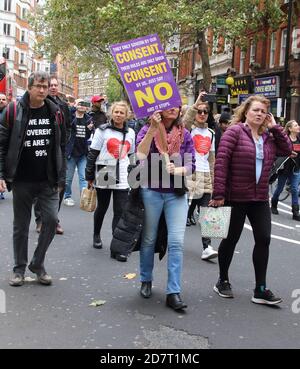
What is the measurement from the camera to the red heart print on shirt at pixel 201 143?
727 cm

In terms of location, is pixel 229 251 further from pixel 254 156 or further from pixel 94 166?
pixel 94 166

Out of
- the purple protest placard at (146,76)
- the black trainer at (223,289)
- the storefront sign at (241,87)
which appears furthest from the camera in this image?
the storefront sign at (241,87)

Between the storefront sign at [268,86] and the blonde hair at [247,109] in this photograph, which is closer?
the blonde hair at [247,109]

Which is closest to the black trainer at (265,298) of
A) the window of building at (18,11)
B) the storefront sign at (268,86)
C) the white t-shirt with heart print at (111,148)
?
the white t-shirt with heart print at (111,148)

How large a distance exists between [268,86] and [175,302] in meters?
25.2

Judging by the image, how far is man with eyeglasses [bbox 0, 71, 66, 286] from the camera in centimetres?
520

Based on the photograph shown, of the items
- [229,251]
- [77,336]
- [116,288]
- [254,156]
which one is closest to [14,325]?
[77,336]

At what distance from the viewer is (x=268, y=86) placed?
2862cm

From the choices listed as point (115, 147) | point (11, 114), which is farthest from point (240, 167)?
point (115, 147)

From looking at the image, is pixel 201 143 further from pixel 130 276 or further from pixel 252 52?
pixel 252 52

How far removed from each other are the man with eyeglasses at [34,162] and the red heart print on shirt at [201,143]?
7.31 feet

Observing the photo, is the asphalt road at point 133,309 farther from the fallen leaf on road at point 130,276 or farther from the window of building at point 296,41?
the window of building at point 296,41
